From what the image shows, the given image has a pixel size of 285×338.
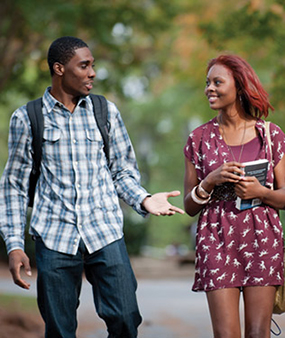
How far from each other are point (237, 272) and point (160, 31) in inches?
448

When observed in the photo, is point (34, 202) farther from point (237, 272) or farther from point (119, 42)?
point (119, 42)

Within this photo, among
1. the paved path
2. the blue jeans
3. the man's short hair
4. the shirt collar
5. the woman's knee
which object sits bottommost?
the paved path

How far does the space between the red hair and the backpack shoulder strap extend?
83cm

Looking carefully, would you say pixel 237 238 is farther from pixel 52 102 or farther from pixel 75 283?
pixel 52 102

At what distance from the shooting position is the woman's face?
16.6ft

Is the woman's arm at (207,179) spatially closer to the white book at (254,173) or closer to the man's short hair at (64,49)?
the white book at (254,173)

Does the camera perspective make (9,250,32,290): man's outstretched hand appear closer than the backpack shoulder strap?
Yes

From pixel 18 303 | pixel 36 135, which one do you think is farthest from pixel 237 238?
pixel 18 303

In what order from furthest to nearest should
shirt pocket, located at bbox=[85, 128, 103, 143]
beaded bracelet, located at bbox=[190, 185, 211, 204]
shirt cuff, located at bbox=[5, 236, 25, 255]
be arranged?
beaded bracelet, located at bbox=[190, 185, 211, 204], shirt pocket, located at bbox=[85, 128, 103, 143], shirt cuff, located at bbox=[5, 236, 25, 255]

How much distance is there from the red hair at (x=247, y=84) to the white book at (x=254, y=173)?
0.40m

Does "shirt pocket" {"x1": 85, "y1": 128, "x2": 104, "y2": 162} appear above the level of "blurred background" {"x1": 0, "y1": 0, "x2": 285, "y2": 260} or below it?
below

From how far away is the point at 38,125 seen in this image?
4.68m

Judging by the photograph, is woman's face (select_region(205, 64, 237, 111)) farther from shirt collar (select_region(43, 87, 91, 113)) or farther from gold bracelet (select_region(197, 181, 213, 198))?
shirt collar (select_region(43, 87, 91, 113))

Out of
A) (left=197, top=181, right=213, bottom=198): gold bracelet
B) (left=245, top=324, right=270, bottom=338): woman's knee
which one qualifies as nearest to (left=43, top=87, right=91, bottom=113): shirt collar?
(left=197, top=181, right=213, bottom=198): gold bracelet
